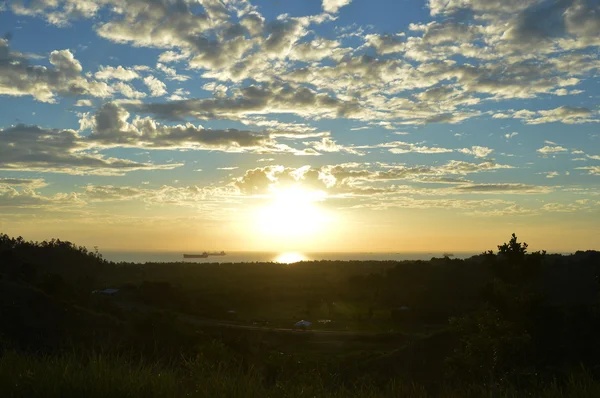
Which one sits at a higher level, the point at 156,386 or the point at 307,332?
the point at 156,386

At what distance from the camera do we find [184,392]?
24.7 ft

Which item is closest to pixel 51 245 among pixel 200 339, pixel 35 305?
pixel 35 305

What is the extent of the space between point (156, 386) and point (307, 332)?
79021mm

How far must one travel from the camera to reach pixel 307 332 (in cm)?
8425

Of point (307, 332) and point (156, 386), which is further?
point (307, 332)

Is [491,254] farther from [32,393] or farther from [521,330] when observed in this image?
[32,393]

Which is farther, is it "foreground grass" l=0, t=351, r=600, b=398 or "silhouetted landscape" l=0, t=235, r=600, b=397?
"silhouetted landscape" l=0, t=235, r=600, b=397

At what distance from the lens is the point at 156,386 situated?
7.43 metres

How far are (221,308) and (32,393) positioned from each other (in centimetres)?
10525

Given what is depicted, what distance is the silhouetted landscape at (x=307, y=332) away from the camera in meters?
7.85

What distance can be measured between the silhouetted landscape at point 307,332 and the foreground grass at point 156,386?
0.08 feet

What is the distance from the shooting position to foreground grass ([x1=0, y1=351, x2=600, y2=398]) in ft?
23.8

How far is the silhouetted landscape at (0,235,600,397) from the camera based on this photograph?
785cm

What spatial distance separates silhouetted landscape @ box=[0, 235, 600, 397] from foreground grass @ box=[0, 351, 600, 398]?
0.08 ft
